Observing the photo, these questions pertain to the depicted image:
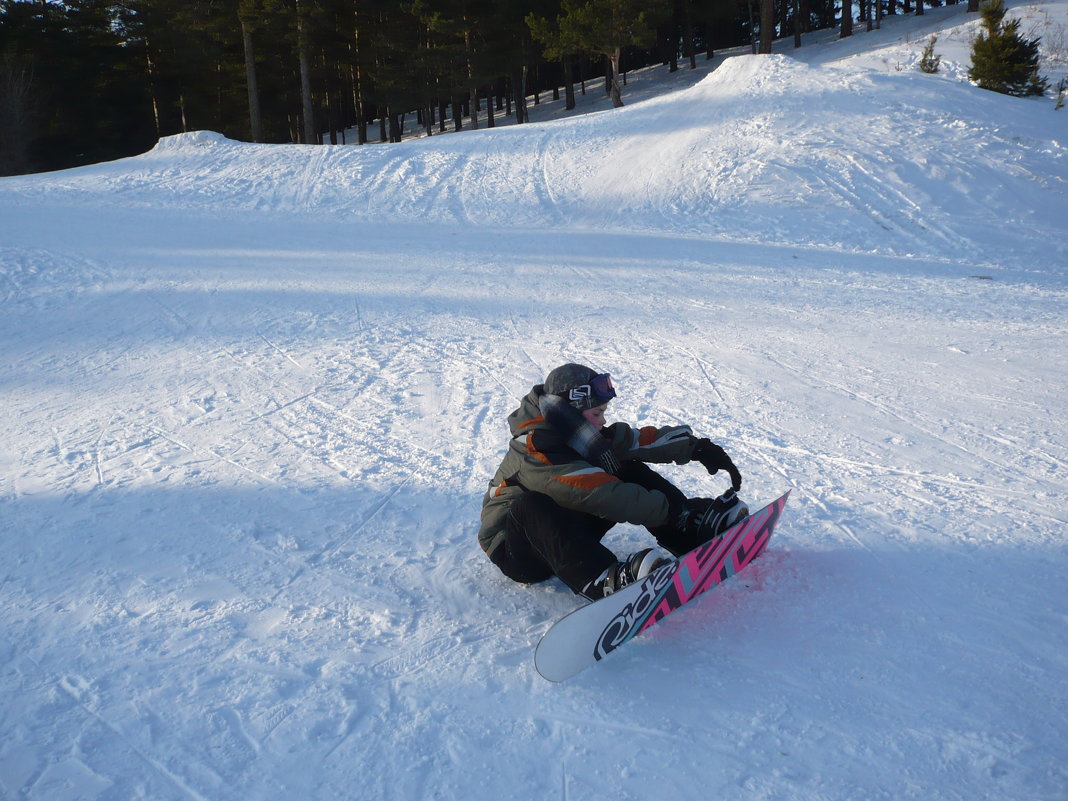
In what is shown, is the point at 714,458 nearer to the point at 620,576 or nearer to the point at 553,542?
the point at 620,576

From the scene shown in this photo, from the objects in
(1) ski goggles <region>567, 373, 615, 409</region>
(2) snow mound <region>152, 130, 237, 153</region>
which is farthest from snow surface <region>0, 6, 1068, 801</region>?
(2) snow mound <region>152, 130, 237, 153</region>

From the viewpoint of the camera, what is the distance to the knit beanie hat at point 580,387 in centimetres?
327

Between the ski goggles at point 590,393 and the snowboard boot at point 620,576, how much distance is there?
70cm

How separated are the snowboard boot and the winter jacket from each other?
169mm

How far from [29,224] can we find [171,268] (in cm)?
440

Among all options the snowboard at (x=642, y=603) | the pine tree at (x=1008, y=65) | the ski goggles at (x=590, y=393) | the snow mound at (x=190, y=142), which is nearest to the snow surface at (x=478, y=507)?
the snowboard at (x=642, y=603)

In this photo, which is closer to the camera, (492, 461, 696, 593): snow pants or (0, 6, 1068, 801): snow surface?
(0, 6, 1068, 801): snow surface

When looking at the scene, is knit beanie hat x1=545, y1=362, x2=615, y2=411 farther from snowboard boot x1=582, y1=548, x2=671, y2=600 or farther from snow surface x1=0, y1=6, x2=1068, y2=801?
snow surface x1=0, y1=6, x2=1068, y2=801

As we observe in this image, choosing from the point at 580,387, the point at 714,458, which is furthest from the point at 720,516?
the point at 580,387

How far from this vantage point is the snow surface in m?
2.64

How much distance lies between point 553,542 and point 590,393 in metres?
0.66

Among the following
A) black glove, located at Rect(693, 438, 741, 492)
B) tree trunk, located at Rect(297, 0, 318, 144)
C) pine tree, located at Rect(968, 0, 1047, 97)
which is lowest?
black glove, located at Rect(693, 438, 741, 492)

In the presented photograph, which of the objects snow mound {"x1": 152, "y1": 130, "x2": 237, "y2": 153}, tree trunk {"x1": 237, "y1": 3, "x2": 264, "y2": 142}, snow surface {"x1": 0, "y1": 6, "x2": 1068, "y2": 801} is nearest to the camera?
snow surface {"x1": 0, "y1": 6, "x2": 1068, "y2": 801}

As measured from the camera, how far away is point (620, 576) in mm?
3213
